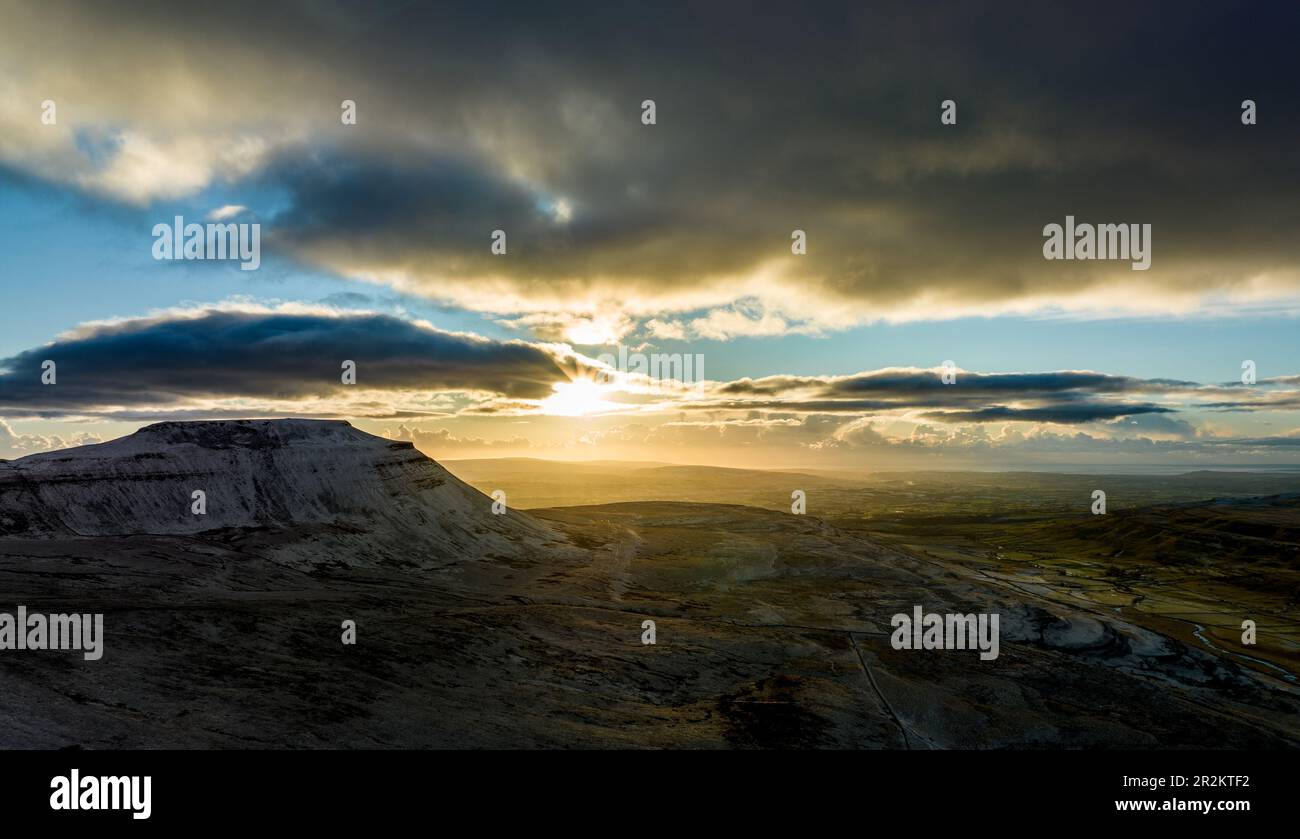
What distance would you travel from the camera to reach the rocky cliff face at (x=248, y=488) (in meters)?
56.9

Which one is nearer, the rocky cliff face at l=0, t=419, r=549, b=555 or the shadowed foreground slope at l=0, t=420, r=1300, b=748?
the shadowed foreground slope at l=0, t=420, r=1300, b=748

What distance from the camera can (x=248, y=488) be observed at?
69.4m

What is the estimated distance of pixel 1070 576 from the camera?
335 feet

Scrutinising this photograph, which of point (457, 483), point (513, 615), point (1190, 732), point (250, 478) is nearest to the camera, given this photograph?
point (1190, 732)

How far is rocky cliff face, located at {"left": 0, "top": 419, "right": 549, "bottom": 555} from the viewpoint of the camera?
5694cm

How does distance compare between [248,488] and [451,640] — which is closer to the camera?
[451,640]

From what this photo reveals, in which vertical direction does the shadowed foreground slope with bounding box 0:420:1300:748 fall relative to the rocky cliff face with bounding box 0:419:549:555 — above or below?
below

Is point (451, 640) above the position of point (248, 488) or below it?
below

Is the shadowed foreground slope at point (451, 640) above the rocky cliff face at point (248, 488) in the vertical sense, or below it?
below
